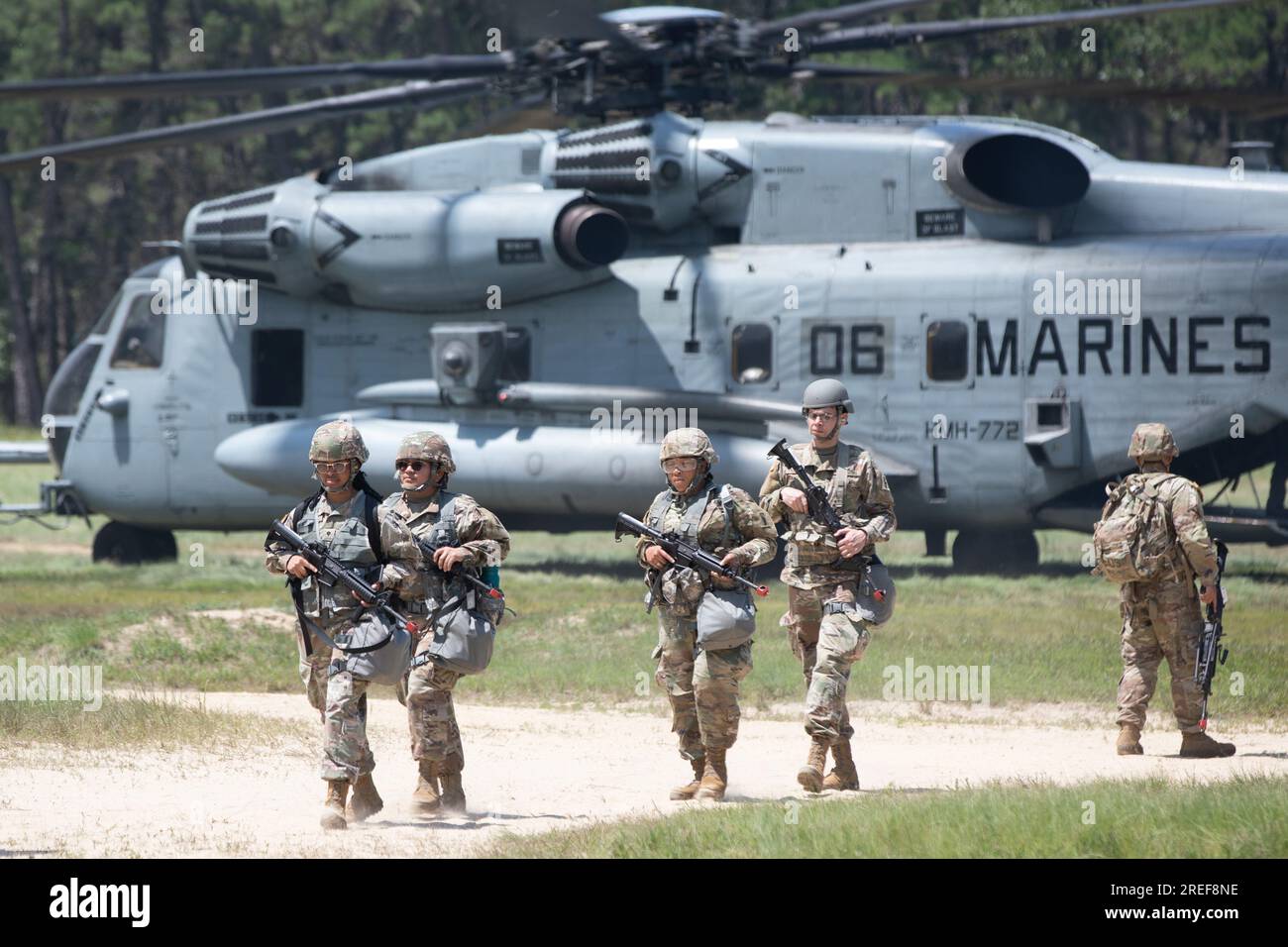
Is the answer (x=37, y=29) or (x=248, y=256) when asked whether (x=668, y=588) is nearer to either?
(x=248, y=256)

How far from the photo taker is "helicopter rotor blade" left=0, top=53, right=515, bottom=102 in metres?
16.4

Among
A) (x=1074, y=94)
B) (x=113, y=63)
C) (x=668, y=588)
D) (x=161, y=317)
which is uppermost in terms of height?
(x=113, y=63)

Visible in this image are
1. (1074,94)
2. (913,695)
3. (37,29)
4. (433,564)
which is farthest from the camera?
(37,29)

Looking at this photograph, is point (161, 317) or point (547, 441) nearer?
point (547, 441)

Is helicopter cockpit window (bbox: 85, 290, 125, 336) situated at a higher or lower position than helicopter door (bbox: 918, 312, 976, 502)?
higher

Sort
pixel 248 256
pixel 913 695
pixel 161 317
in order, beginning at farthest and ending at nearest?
pixel 161 317 < pixel 248 256 < pixel 913 695

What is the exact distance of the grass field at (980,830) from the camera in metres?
7.95

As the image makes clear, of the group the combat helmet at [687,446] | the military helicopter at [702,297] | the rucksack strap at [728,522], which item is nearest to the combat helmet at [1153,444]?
the rucksack strap at [728,522]

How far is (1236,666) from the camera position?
45.5 ft

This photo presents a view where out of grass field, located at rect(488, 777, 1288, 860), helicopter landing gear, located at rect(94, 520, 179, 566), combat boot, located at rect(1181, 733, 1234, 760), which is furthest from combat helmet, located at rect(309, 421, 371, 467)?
helicopter landing gear, located at rect(94, 520, 179, 566)

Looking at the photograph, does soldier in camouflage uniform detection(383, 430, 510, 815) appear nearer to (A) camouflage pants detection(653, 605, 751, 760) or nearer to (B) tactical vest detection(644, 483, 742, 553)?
(B) tactical vest detection(644, 483, 742, 553)

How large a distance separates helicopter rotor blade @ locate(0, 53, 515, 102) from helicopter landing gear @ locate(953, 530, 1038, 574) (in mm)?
6632

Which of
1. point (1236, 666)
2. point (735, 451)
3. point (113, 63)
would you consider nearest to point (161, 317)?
point (735, 451)

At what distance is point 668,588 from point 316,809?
6.58ft
